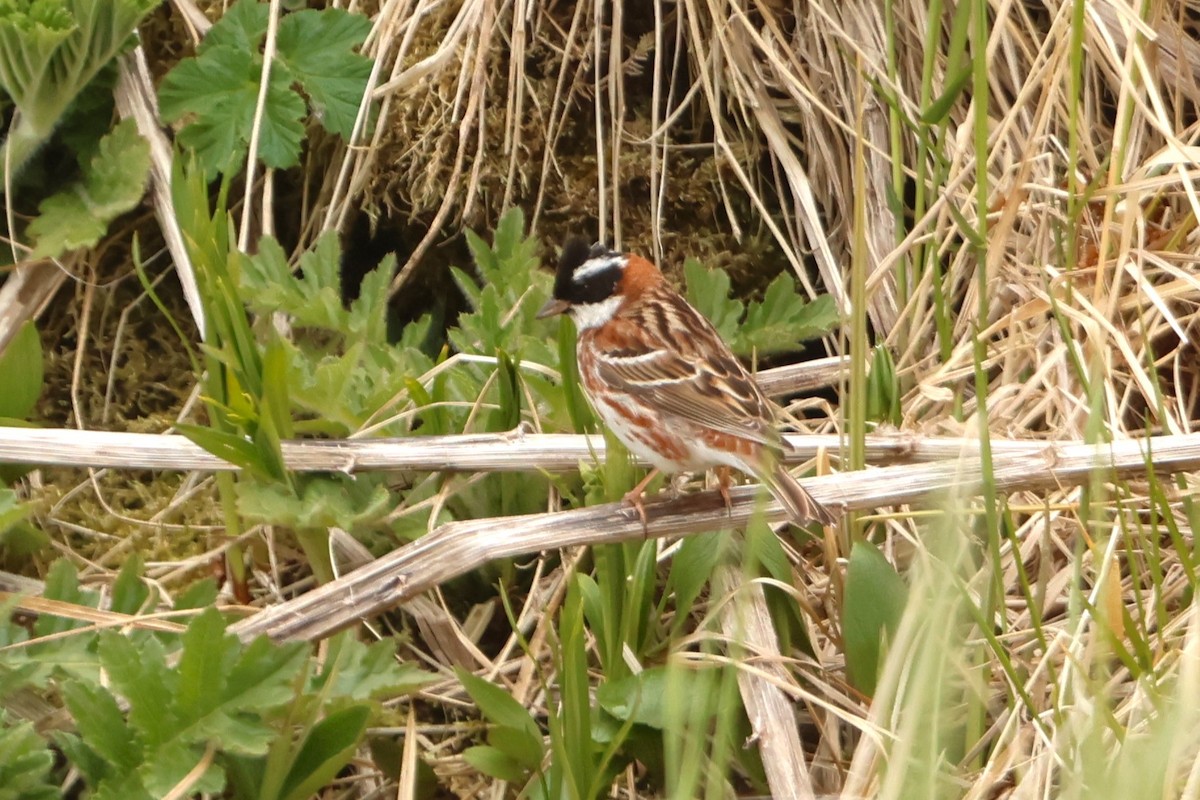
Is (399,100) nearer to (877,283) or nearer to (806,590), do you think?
(877,283)

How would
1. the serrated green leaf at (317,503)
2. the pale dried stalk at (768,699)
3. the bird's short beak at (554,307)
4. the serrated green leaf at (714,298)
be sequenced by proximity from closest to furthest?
the pale dried stalk at (768,699) → the serrated green leaf at (317,503) → the bird's short beak at (554,307) → the serrated green leaf at (714,298)

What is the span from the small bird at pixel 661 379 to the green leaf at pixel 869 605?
0.38ft

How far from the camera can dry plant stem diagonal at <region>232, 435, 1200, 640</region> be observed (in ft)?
7.84

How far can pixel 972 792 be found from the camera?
2.07 metres

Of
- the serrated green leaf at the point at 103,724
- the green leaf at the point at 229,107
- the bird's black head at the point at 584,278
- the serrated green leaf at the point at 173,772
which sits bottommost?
the serrated green leaf at the point at 173,772

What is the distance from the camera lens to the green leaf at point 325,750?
2283 millimetres

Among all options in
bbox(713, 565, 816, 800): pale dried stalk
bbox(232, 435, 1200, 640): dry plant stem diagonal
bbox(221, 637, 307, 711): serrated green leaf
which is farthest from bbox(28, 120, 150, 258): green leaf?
bbox(713, 565, 816, 800): pale dried stalk

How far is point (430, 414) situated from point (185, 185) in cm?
67

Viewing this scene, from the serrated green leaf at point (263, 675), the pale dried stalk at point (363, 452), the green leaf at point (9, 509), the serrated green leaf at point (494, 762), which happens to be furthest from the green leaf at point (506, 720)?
the green leaf at point (9, 509)

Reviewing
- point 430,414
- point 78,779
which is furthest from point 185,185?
point 78,779

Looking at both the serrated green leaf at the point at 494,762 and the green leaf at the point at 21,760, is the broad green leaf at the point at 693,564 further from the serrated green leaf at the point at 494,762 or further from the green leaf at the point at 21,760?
the green leaf at the point at 21,760

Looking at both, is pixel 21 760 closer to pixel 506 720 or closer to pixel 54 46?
pixel 506 720

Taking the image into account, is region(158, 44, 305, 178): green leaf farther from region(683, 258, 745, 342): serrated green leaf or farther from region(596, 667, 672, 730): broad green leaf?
region(596, 667, 672, 730): broad green leaf

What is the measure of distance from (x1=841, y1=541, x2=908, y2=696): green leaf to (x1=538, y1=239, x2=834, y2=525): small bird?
0.12 m
